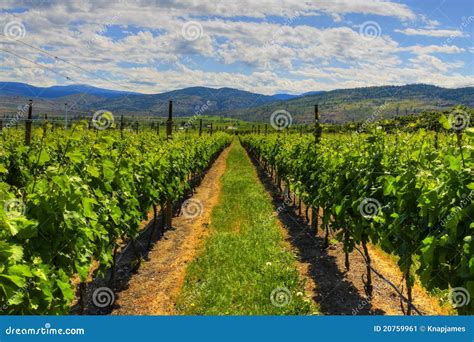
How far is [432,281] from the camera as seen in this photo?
4562mm

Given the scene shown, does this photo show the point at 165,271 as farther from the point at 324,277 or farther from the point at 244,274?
the point at 324,277

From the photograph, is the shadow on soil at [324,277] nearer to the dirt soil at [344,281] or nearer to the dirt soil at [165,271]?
the dirt soil at [344,281]

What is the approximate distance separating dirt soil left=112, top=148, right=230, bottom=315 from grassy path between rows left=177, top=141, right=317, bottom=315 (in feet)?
1.01

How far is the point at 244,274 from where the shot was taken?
31.5 feet

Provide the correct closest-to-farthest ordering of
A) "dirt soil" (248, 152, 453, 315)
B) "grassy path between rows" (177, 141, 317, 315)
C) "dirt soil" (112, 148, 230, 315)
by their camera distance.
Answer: "grassy path between rows" (177, 141, 317, 315), "dirt soil" (248, 152, 453, 315), "dirt soil" (112, 148, 230, 315)

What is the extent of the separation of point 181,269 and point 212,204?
8.08 meters

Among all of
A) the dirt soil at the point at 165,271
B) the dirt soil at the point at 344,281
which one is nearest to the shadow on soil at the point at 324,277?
the dirt soil at the point at 344,281

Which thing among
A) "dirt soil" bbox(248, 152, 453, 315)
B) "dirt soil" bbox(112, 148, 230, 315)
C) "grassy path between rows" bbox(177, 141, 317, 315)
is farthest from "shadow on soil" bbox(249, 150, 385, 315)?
"dirt soil" bbox(112, 148, 230, 315)

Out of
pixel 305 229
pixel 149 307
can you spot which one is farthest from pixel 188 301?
pixel 305 229

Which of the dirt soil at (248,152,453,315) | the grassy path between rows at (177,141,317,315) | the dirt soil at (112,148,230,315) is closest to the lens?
the grassy path between rows at (177,141,317,315)

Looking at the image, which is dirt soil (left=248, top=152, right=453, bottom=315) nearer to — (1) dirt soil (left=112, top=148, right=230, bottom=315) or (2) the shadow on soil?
(2) the shadow on soil

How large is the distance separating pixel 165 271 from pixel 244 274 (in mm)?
2104

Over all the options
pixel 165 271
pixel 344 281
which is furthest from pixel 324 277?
pixel 165 271

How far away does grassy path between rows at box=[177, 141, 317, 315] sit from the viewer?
26.5ft
